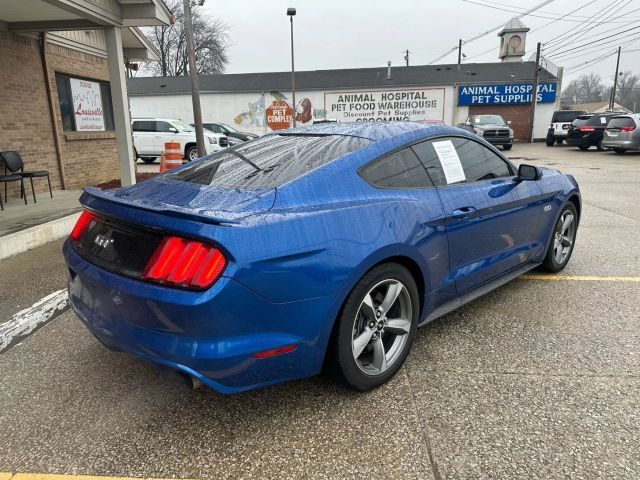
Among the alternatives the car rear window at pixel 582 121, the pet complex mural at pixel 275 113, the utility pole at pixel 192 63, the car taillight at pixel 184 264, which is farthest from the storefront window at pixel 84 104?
the pet complex mural at pixel 275 113

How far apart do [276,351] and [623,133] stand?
69.4 feet

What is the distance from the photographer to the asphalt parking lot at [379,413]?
6.99ft

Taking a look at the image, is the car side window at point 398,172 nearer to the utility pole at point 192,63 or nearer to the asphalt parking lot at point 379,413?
the asphalt parking lot at point 379,413

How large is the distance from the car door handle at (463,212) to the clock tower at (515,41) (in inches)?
1580

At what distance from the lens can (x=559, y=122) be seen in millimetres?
25156

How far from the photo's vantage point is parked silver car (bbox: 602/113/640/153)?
18.4m

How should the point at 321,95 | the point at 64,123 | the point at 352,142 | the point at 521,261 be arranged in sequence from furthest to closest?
the point at 321,95
the point at 64,123
the point at 521,261
the point at 352,142

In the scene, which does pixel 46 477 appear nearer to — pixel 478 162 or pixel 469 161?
pixel 469 161

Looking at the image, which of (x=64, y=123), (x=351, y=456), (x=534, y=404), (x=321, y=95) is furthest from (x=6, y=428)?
(x=321, y=95)

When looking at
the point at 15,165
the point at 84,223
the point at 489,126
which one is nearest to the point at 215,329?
the point at 84,223

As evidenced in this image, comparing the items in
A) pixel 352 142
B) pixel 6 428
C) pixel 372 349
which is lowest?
pixel 6 428

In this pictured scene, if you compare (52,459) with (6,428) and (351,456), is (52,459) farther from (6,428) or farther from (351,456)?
(351,456)

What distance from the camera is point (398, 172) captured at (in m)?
2.89

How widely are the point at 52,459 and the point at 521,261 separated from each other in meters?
3.46
